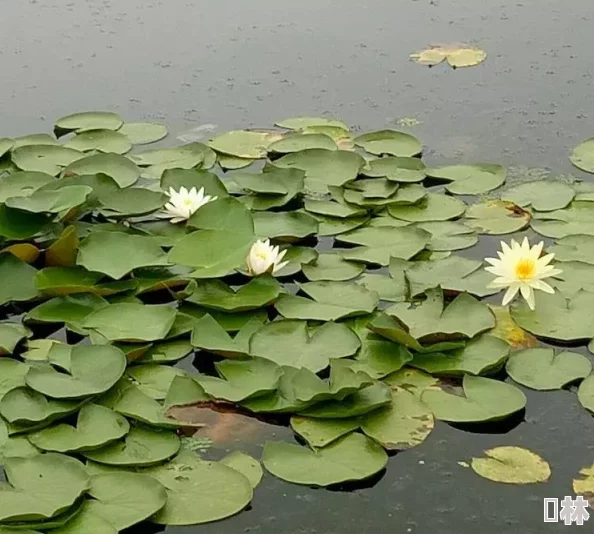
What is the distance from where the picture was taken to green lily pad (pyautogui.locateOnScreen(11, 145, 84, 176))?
7.77 feet

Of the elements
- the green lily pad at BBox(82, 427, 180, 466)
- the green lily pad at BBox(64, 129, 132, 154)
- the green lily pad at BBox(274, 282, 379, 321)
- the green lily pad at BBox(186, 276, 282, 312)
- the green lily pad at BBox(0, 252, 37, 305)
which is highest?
the green lily pad at BBox(64, 129, 132, 154)

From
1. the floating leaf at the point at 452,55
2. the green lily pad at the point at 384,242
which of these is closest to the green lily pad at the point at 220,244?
the green lily pad at the point at 384,242

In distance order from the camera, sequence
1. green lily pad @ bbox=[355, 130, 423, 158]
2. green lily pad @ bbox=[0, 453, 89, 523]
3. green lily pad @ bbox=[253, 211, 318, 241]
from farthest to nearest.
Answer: green lily pad @ bbox=[355, 130, 423, 158]
green lily pad @ bbox=[253, 211, 318, 241]
green lily pad @ bbox=[0, 453, 89, 523]

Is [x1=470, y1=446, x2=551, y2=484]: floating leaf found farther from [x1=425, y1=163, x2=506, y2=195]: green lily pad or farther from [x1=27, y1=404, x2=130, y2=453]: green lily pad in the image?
[x1=425, y1=163, x2=506, y2=195]: green lily pad

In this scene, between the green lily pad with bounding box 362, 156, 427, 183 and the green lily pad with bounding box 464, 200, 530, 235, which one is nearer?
the green lily pad with bounding box 464, 200, 530, 235

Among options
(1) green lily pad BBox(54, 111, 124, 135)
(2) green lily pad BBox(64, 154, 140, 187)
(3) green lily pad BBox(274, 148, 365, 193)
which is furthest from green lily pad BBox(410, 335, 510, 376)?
(1) green lily pad BBox(54, 111, 124, 135)

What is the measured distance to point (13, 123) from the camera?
2.71m

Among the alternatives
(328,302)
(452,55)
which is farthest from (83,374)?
(452,55)

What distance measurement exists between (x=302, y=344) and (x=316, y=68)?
4.72ft

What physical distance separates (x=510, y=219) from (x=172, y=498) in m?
1.05

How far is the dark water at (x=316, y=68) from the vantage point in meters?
2.62

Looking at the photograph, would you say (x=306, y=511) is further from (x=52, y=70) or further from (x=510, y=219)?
(x=52, y=70)

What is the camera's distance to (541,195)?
7.29ft

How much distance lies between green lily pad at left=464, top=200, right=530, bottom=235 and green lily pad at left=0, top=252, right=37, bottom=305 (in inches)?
36.0
